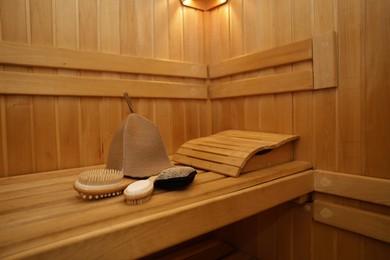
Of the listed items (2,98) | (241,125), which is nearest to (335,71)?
(241,125)

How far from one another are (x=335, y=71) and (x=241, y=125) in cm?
49

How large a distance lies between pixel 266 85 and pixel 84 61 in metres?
0.76

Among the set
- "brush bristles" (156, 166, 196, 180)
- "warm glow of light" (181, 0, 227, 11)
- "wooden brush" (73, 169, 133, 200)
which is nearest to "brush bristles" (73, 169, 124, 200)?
"wooden brush" (73, 169, 133, 200)

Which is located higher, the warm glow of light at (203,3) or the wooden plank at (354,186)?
the warm glow of light at (203,3)

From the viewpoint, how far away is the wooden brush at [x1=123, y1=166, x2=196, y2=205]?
591 millimetres

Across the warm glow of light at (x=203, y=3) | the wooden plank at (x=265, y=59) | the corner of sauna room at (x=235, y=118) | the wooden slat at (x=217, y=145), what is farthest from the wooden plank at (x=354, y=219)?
the warm glow of light at (x=203, y=3)

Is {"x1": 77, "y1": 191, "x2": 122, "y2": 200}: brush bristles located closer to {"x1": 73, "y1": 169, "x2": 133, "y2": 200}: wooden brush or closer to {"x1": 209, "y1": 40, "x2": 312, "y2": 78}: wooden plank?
{"x1": 73, "y1": 169, "x2": 133, "y2": 200}: wooden brush

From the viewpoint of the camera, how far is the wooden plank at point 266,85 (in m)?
1.00

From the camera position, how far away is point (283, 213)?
1103 millimetres

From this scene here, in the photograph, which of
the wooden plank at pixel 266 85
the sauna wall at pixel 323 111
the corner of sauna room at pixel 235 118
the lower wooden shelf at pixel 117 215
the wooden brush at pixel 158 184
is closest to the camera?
the lower wooden shelf at pixel 117 215

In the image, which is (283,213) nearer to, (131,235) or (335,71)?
(335,71)

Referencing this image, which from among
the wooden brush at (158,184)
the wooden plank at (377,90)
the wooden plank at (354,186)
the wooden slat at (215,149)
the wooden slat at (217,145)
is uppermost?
the wooden plank at (377,90)

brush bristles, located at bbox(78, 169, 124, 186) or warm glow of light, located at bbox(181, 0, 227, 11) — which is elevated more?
warm glow of light, located at bbox(181, 0, 227, 11)

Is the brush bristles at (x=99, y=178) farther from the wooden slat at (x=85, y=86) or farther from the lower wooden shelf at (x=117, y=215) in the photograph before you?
the wooden slat at (x=85, y=86)
